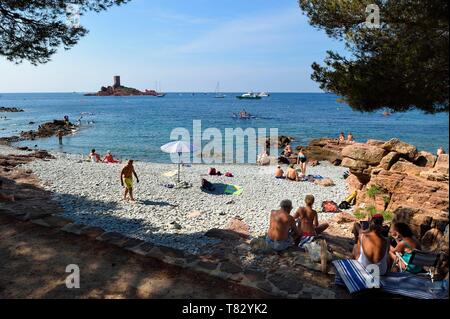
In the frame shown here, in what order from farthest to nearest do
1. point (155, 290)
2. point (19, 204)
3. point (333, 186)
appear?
point (333, 186) < point (19, 204) < point (155, 290)

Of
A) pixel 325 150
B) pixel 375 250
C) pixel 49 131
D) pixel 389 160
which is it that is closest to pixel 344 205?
pixel 389 160

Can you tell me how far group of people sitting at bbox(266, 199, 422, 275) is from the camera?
19.4ft

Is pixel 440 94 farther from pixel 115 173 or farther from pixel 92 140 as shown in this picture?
pixel 92 140

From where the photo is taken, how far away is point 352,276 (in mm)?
5559

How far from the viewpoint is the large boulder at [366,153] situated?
13195mm

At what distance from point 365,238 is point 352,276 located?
33.7 inches

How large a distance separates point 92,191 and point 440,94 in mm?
12716

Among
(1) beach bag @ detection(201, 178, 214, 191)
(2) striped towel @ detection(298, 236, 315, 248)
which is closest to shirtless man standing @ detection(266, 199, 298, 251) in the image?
(2) striped towel @ detection(298, 236, 315, 248)

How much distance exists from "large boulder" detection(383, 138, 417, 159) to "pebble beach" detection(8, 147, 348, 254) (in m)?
3.56

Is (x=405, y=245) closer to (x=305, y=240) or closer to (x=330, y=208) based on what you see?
(x=305, y=240)

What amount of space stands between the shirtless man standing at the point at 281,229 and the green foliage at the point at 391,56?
10.1ft

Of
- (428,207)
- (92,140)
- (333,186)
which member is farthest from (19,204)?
(92,140)

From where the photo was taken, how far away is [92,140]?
137 feet

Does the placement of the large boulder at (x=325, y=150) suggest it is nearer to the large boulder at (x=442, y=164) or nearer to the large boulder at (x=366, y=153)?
the large boulder at (x=366, y=153)
